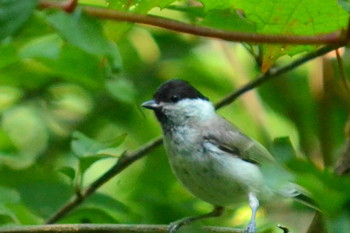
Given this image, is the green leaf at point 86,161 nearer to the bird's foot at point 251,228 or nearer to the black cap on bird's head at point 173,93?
the bird's foot at point 251,228

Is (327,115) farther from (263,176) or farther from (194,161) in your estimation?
(263,176)

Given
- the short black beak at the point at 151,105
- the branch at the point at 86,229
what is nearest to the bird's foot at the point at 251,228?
the branch at the point at 86,229

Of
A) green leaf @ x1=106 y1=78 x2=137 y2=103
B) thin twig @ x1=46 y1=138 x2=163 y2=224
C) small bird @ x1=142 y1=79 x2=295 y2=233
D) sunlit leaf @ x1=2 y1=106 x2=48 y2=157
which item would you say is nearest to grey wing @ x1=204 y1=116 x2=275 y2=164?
small bird @ x1=142 y1=79 x2=295 y2=233

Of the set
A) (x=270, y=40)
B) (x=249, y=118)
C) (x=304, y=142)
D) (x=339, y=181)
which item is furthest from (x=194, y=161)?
(x=339, y=181)

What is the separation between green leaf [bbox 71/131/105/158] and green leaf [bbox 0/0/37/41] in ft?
4.01

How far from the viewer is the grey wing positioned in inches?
108

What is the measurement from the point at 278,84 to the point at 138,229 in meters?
1.25

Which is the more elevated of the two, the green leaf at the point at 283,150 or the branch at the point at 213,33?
the branch at the point at 213,33

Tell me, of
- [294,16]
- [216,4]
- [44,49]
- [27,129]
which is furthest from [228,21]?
[27,129]

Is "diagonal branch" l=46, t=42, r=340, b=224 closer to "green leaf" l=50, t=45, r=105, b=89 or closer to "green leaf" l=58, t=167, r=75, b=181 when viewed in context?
"green leaf" l=58, t=167, r=75, b=181

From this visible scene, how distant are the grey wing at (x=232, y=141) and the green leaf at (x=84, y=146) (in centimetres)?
78

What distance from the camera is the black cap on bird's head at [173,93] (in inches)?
116

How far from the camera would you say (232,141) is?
9.45 feet

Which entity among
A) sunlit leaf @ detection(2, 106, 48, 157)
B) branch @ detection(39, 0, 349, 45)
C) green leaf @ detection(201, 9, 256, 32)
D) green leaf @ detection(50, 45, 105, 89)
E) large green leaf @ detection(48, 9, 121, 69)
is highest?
branch @ detection(39, 0, 349, 45)
